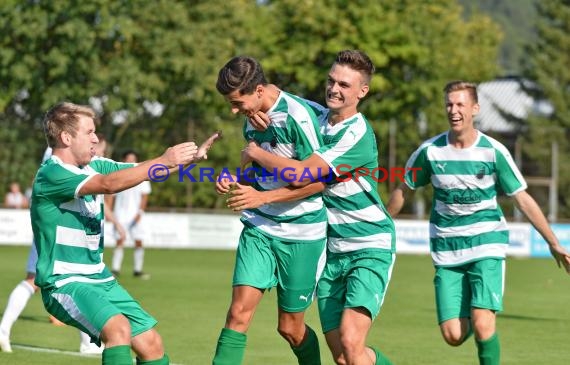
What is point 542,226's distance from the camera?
8.59 metres

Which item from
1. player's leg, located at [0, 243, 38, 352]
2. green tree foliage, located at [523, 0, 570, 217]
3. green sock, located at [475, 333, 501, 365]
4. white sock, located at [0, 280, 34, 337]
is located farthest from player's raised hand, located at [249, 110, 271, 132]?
green tree foliage, located at [523, 0, 570, 217]

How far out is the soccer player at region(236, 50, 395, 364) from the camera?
730cm

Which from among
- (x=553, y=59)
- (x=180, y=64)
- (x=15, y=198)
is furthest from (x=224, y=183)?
(x=553, y=59)

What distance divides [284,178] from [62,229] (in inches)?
56.9

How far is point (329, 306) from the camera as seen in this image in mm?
7566

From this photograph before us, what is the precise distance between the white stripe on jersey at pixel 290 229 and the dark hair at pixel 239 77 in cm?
89

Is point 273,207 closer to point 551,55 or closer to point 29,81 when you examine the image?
point 29,81

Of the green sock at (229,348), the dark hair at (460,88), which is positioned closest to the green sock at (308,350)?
the green sock at (229,348)

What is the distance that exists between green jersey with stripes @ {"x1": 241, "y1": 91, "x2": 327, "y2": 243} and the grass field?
2.58m

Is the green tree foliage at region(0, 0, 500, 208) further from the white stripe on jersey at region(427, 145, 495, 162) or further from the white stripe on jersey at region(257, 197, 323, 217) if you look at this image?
the white stripe on jersey at region(257, 197, 323, 217)

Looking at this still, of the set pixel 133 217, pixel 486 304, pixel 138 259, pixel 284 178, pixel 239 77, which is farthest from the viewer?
pixel 133 217

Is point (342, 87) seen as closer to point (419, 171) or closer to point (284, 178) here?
point (284, 178)

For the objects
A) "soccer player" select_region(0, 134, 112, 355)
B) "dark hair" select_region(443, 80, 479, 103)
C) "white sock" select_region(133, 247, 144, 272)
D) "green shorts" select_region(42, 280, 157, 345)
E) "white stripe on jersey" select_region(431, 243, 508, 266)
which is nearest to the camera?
"green shorts" select_region(42, 280, 157, 345)

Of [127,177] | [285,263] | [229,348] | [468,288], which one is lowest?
[229,348]
